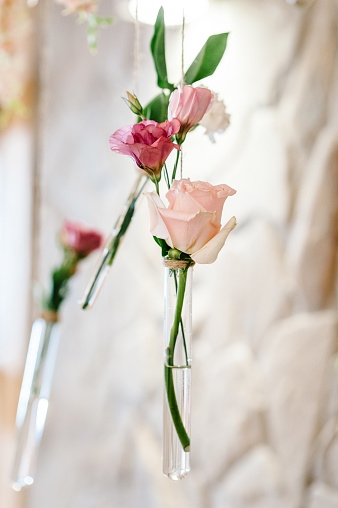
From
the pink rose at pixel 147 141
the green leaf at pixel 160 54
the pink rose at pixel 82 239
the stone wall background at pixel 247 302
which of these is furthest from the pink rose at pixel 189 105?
the pink rose at pixel 82 239

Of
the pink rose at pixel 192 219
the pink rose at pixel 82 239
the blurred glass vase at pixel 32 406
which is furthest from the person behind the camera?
the pink rose at pixel 82 239

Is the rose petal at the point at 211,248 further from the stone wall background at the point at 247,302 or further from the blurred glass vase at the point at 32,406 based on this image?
the blurred glass vase at the point at 32,406

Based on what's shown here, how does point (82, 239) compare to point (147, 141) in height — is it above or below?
above

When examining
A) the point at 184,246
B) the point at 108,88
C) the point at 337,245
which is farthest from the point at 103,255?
the point at 108,88

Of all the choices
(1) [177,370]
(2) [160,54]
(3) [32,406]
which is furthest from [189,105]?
(3) [32,406]

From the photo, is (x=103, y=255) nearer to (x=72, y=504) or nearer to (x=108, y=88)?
(x=108, y=88)

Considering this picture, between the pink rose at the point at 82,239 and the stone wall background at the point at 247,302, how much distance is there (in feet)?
0.48

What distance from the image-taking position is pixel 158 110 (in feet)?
2.78

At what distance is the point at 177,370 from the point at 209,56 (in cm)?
39

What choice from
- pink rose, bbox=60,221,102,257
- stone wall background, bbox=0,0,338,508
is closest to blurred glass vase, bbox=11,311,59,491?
pink rose, bbox=60,221,102,257

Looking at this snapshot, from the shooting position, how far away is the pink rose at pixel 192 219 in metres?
0.66

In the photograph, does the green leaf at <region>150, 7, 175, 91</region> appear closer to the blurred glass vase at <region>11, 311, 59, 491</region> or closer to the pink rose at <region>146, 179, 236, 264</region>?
the pink rose at <region>146, 179, 236, 264</region>

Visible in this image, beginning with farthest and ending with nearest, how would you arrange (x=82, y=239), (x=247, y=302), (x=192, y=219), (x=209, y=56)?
1. (x=82, y=239)
2. (x=247, y=302)
3. (x=209, y=56)
4. (x=192, y=219)

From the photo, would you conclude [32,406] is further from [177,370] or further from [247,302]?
[177,370]
